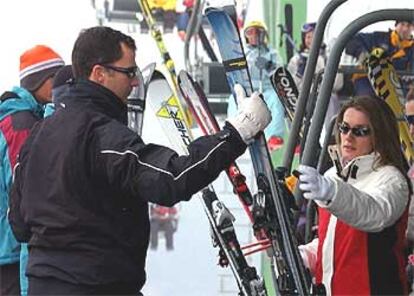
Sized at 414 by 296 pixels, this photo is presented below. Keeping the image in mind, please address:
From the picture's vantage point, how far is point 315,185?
108 inches

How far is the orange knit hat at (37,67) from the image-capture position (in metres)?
3.81

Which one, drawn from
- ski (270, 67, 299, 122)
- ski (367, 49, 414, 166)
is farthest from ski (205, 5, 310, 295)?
ski (270, 67, 299, 122)

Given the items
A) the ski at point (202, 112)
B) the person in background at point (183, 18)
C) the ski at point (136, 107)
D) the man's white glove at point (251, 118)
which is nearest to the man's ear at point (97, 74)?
the man's white glove at point (251, 118)

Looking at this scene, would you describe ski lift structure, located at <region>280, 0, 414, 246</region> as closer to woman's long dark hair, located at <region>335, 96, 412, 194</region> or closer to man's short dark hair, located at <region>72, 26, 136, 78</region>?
woman's long dark hair, located at <region>335, 96, 412, 194</region>

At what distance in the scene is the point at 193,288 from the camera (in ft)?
22.8

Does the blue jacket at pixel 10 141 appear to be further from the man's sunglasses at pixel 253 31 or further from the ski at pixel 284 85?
the man's sunglasses at pixel 253 31

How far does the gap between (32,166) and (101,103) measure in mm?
289

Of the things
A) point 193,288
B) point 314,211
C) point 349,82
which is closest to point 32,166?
point 314,211

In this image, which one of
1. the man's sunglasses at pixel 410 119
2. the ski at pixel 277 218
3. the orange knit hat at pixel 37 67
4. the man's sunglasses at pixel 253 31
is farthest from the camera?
the man's sunglasses at pixel 253 31

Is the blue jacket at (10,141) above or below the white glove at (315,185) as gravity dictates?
below

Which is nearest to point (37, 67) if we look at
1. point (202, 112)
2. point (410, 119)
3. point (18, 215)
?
point (202, 112)

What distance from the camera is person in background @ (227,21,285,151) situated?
7387mm

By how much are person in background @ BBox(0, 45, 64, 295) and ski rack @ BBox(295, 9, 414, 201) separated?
1.07m

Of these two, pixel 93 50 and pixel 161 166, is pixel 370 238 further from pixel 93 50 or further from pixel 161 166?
pixel 93 50
